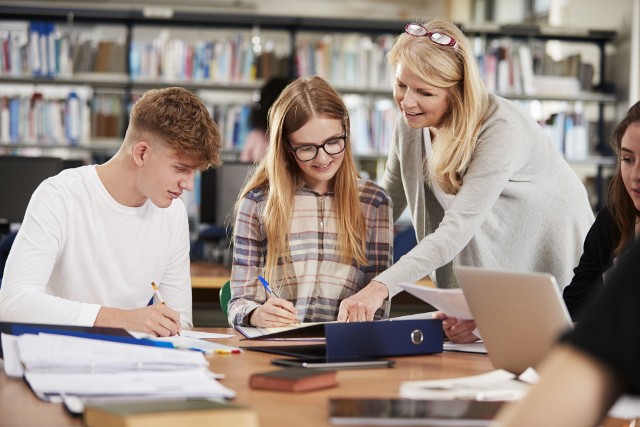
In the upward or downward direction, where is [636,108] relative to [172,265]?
upward

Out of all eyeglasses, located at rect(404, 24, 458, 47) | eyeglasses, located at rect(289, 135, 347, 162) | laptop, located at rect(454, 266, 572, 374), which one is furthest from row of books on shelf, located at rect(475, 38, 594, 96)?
laptop, located at rect(454, 266, 572, 374)

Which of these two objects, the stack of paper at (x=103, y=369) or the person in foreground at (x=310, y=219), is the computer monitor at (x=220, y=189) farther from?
the stack of paper at (x=103, y=369)

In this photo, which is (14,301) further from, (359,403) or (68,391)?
(359,403)

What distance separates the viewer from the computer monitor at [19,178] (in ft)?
12.1

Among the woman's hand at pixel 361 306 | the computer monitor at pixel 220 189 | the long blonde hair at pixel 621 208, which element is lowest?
the computer monitor at pixel 220 189

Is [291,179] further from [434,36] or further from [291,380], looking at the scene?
[291,380]

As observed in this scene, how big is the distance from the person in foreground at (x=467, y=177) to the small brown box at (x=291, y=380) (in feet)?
1.76

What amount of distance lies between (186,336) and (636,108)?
1.08 metres

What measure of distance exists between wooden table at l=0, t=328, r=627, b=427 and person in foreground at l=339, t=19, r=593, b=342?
270 mm

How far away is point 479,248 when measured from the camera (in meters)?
2.26

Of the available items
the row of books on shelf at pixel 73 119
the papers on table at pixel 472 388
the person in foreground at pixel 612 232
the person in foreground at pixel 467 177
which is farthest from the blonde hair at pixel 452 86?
the row of books on shelf at pixel 73 119

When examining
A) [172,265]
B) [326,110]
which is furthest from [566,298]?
[172,265]

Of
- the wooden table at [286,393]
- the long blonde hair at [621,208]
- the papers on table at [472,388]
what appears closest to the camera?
the wooden table at [286,393]

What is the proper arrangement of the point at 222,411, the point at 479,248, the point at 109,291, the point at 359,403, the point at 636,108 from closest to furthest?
the point at 222,411
the point at 359,403
the point at 636,108
the point at 109,291
the point at 479,248
